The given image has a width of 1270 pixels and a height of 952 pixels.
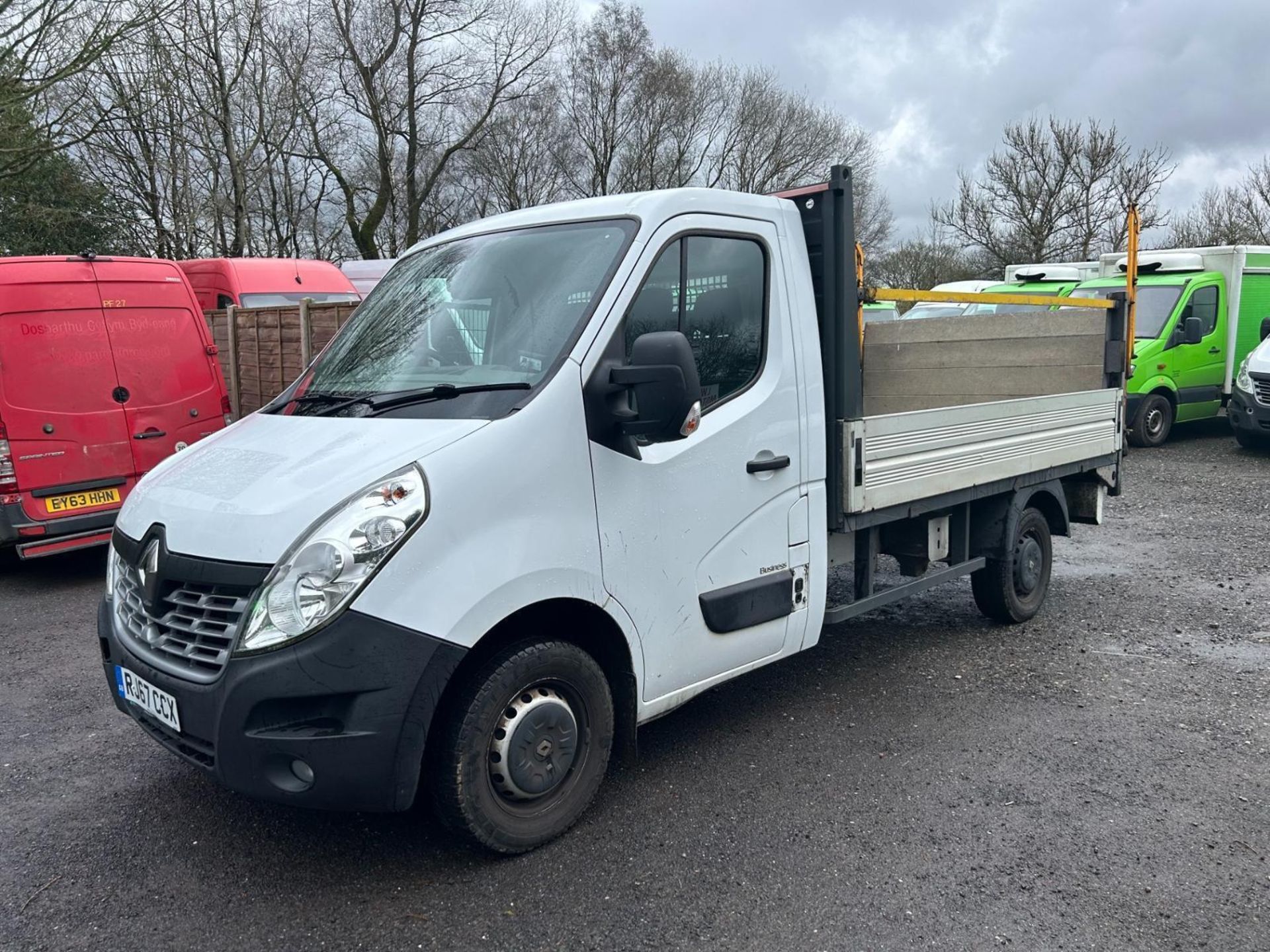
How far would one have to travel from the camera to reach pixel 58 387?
277 inches

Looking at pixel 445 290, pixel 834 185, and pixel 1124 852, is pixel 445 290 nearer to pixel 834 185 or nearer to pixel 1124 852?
pixel 834 185

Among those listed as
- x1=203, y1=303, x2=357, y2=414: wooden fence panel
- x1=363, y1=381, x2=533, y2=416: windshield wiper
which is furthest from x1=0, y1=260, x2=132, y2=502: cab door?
x1=363, y1=381, x2=533, y2=416: windshield wiper

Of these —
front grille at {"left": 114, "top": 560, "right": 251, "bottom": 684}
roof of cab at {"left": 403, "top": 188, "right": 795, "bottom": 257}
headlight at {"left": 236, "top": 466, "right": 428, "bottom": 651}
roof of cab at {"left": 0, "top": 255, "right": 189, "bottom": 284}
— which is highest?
roof of cab at {"left": 0, "top": 255, "right": 189, "bottom": 284}

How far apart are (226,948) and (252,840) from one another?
0.62 m

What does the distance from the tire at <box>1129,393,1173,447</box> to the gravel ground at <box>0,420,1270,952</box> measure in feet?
30.3

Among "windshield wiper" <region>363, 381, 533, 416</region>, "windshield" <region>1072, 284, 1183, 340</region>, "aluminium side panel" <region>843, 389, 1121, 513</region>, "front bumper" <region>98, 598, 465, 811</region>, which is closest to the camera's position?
"front bumper" <region>98, 598, 465, 811</region>

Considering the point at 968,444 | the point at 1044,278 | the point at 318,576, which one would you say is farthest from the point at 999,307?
the point at 1044,278

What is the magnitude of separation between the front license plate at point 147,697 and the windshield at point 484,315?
1.23m

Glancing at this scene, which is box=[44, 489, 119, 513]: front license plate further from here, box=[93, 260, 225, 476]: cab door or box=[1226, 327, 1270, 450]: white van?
box=[1226, 327, 1270, 450]: white van

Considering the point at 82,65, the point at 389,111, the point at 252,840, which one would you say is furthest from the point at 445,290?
the point at 389,111

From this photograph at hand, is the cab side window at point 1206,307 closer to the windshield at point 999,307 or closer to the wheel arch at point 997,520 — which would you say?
the windshield at point 999,307

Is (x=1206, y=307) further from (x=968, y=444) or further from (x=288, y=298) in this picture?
(x=288, y=298)

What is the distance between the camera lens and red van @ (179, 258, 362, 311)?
1305 cm

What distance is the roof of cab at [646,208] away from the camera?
366 centimetres
